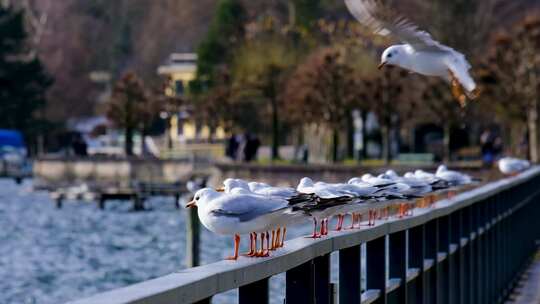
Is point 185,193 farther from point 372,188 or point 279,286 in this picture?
point 372,188

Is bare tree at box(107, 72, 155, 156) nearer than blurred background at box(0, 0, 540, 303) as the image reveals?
No

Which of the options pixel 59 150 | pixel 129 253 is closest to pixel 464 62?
pixel 129 253

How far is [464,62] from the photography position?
35.8 ft

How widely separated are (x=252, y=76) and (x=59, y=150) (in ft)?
110

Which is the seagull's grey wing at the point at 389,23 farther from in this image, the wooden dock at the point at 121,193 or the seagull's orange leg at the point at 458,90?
the wooden dock at the point at 121,193

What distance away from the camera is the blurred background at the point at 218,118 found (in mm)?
54656

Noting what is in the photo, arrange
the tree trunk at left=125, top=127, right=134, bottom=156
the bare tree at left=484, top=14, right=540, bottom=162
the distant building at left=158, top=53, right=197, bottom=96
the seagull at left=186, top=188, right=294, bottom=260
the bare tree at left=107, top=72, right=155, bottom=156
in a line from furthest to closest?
the distant building at left=158, top=53, right=197, bottom=96
the bare tree at left=107, top=72, right=155, bottom=156
the tree trunk at left=125, top=127, right=134, bottom=156
the bare tree at left=484, top=14, right=540, bottom=162
the seagull at left=186, top=188, right=294, bottom=260

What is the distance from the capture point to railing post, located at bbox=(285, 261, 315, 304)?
26.2 feet

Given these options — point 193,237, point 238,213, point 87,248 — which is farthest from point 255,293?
point 87,248

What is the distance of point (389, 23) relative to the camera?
10.9 metres

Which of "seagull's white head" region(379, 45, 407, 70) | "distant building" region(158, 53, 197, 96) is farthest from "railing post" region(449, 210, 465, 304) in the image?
"distant building" region(158, 53, 197, 96)

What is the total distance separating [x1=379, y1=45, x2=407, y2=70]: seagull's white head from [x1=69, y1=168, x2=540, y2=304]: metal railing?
1.02 meters

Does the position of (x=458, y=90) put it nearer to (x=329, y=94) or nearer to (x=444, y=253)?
(x=444, y=253)

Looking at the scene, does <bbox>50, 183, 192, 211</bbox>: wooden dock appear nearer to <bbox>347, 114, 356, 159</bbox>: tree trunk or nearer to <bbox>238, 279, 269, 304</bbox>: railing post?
<bbox>347, 114, 356, 159</bbox>: tree trunk
